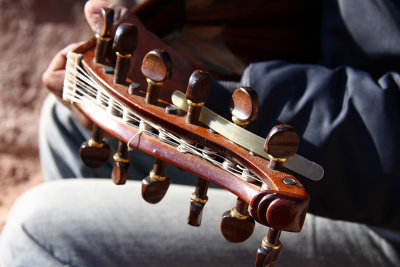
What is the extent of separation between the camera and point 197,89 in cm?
60

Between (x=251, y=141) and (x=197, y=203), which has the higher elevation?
(x=251, y=141)

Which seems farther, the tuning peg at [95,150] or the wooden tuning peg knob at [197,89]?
the tuning peg at [95,150]

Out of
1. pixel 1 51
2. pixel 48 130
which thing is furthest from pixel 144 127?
pixel 1 51

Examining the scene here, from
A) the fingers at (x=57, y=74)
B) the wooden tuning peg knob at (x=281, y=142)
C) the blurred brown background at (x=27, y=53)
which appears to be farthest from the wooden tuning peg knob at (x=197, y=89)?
the blurred brown background at (x=27, y=53)

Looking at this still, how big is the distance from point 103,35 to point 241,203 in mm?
315

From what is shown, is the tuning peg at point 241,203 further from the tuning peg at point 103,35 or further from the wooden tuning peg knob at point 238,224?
the tuning peg at point 103,35

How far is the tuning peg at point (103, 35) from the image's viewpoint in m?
0.73

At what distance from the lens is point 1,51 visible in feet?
8.80

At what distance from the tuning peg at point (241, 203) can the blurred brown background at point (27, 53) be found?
6.81 feet

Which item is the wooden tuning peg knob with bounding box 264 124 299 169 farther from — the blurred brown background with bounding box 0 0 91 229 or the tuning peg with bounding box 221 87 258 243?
the blurred brown background with bounding box 0 0 91 229

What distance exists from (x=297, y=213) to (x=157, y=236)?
0.44 m

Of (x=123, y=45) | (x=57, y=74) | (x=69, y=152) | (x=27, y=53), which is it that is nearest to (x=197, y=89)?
(x=123, y=45)

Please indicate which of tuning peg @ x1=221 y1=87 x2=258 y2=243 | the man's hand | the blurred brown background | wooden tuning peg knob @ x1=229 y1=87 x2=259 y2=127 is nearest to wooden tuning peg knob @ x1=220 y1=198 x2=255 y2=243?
tuning peg @ x1=221 y1=87 x2=258 y2=243

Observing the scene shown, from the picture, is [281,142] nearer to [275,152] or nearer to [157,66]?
[275,152]
